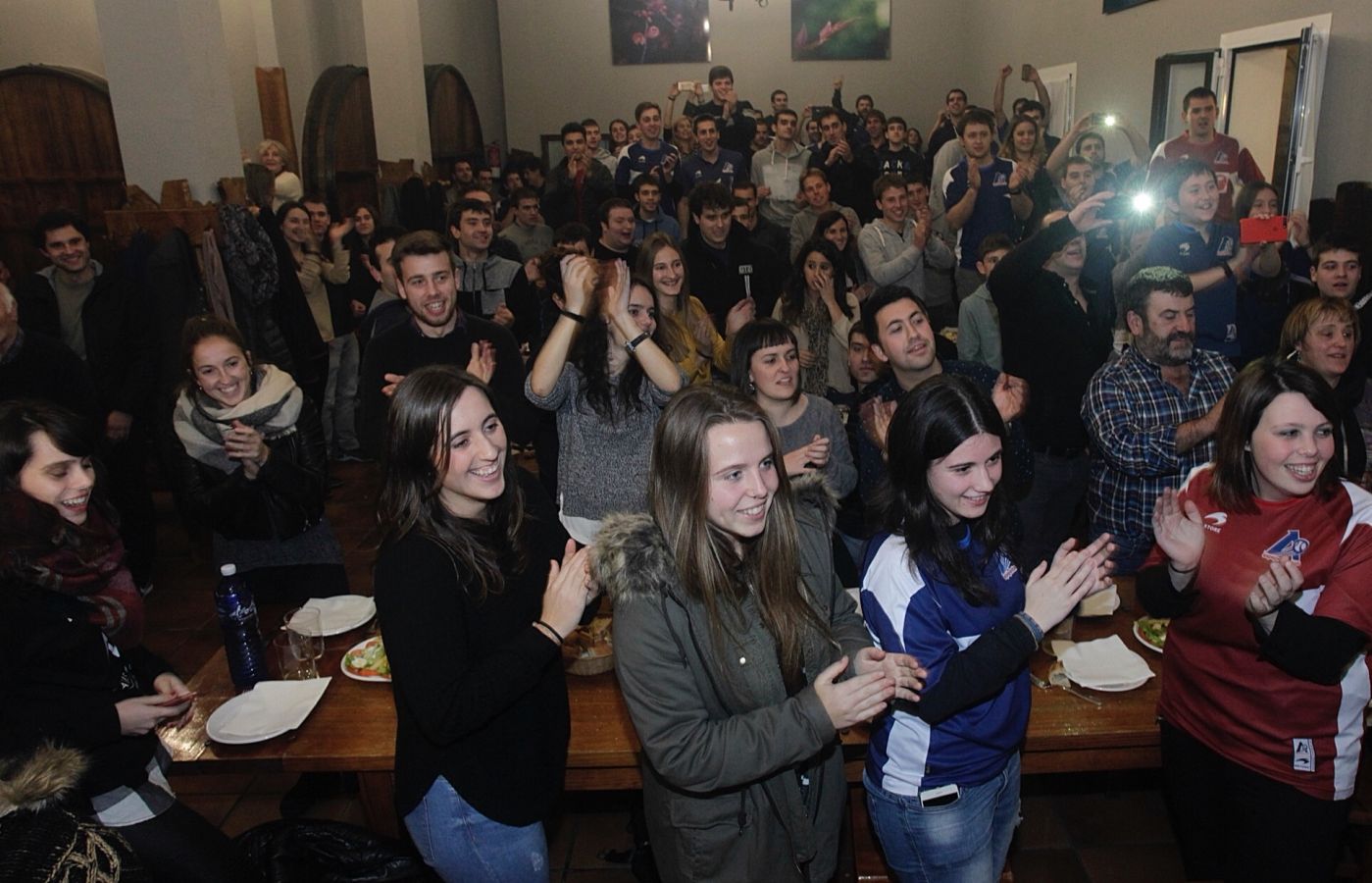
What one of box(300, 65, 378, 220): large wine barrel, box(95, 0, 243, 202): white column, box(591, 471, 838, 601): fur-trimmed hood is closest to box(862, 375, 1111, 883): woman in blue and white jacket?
box(591, 471, 838, 601): fur-trimmed hood

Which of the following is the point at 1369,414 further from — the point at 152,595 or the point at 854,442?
the point at 152,595

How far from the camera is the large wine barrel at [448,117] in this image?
9484mm

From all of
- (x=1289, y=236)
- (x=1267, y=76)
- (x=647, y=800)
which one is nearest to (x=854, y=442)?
(x=647, y=800)

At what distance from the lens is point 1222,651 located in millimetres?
1966

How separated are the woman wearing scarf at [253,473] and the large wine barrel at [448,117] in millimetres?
7028

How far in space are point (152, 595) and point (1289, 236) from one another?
5789 mm

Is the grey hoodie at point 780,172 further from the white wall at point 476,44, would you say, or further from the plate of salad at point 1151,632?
the plate of salad at point 1151,632

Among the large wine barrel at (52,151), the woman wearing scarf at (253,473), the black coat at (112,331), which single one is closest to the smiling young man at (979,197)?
the woman wearing scarf at (253,473)

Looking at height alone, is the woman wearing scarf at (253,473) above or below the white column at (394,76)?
below

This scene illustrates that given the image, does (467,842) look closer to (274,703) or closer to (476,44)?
(274,703)

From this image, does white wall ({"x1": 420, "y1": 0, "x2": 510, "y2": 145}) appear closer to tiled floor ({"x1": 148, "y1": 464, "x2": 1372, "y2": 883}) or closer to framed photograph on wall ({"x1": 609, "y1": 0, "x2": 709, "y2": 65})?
framed photograph on wall ({"x1": 609, "y1": 0, "x2": 709, "y2": 65})

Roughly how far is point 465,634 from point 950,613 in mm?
884

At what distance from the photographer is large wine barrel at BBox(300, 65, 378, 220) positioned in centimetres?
750

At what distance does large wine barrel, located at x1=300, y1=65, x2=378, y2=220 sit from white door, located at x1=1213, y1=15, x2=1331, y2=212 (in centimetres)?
641
